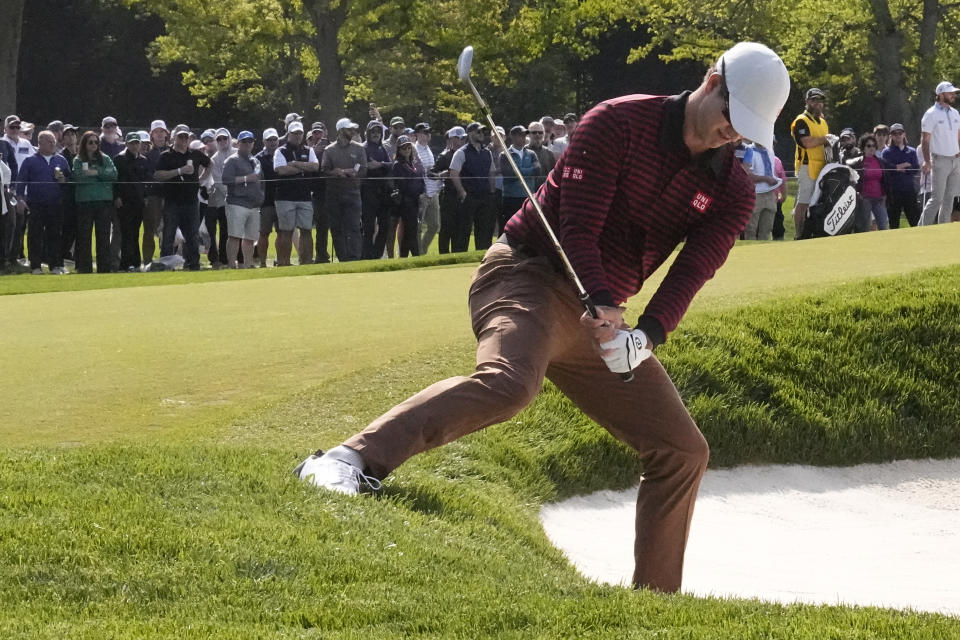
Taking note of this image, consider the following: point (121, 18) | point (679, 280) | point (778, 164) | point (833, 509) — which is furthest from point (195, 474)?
point (121, 18)

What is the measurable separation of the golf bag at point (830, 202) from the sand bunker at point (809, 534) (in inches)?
416

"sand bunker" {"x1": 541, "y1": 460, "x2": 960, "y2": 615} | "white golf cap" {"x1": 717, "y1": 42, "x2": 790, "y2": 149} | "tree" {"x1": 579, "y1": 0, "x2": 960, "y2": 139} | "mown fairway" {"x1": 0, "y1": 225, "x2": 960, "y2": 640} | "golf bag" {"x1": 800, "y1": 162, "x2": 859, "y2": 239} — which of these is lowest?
"sand bunker" {"x1": 541, "y1": 460, "x2": 960, "y2": 615}

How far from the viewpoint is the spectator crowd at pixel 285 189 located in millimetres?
16906

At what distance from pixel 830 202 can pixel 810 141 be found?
3.41ft

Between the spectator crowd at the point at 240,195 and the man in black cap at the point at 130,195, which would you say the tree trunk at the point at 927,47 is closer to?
the spectator crowd at the point at 240,195

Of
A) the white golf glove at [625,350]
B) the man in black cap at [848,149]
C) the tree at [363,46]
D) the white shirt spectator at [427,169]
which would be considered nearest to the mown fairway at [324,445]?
the white golf glove at [625,350]

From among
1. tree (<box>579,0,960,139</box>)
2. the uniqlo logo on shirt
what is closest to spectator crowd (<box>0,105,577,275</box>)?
the uniqlo logo on shirt

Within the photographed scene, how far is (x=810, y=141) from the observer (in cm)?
1730

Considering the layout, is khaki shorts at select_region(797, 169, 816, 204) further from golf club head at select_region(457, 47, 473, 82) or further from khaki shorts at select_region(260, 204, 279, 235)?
golf club head at select_region(457, 47, 473, 82)

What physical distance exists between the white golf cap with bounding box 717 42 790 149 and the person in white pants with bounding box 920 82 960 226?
1425cm

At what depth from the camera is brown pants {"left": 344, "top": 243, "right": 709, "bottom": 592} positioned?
4.55 m

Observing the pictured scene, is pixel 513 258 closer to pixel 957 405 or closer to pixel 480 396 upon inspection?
pixel 480 396

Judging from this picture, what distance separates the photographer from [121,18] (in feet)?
155

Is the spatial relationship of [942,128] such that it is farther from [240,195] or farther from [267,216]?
[240,195]
